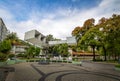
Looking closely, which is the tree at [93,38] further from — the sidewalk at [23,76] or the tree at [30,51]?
the sidewalk at [23,76]

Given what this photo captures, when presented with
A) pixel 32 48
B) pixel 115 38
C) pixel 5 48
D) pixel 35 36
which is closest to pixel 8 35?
pixel 35 36

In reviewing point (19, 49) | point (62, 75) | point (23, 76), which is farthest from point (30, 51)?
point (23, 76)

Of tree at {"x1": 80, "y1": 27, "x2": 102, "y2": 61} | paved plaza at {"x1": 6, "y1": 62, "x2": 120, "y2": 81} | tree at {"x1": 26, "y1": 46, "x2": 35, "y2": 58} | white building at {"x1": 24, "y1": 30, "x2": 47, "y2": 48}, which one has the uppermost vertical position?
white building at {"x1": 24, "y1": 30, "x2": 47, "y2": 48}

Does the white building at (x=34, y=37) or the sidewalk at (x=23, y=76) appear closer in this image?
the sidewalk at (x=23, y=76)

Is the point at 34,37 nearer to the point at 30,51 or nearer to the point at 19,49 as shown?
the point at 19,49

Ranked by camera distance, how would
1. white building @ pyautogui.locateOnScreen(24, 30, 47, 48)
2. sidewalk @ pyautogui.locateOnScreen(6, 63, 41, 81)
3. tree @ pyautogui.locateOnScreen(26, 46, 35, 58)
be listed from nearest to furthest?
sidewalk @ pyautogui.locateOnScreen(6, 63, 41, 81), tree @ pyautogui.locateOnScreen(26, 46, 35, 58), white building @ pyautogui.locateOnScreen(24, 30, 47, 48)

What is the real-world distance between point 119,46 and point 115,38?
2.25 metres

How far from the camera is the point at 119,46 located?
113 ft

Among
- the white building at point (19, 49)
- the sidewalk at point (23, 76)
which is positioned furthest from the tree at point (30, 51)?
the sidewalk at point (23, 76)

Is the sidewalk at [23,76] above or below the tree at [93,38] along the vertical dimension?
below

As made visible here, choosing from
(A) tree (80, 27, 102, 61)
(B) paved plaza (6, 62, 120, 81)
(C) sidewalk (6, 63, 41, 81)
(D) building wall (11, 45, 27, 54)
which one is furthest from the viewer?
(D) building wall (11, 45, 27, 54)

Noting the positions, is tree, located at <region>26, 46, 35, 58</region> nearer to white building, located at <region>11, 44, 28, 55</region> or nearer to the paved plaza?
white building, located at <region>11, 44, 28, 55</region>

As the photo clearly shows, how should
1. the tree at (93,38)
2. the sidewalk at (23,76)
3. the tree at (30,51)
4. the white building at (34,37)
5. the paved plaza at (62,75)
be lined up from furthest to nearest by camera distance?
1. the white building at (34,37)
2. the tree at (30,51)
3. the tree at (93,38)
4. the paved plaza at (62,75)
5. the sidewalk at (23,76)

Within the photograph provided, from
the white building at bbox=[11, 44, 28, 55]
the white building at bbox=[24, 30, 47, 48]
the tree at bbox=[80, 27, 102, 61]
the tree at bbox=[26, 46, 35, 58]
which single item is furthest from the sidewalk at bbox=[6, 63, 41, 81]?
the white building at bbox=[24, 30, 47, 48]
